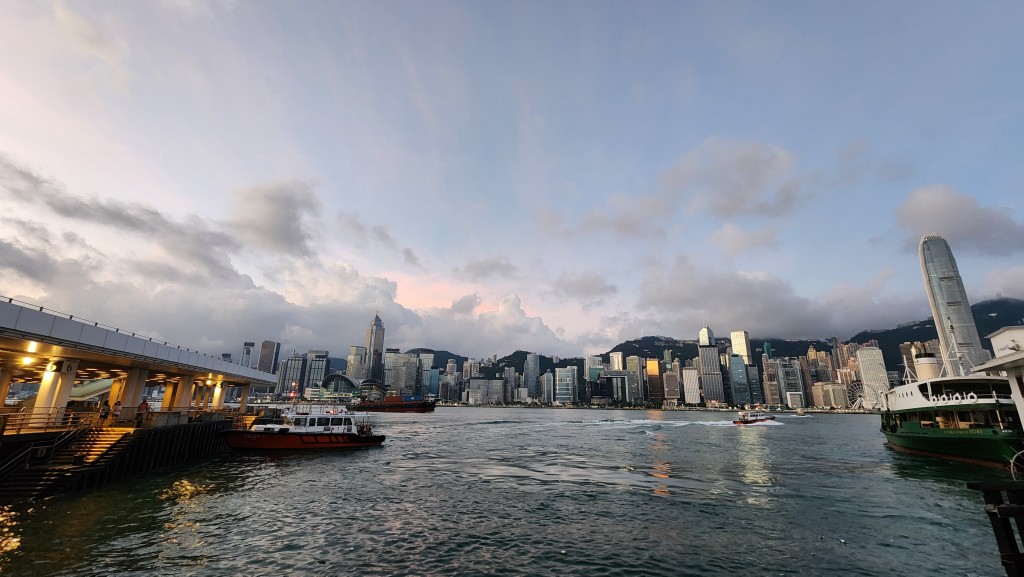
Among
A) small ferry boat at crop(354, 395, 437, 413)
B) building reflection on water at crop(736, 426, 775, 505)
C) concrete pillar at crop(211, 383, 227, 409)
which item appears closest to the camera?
building reflection on water at crop(736, 426, 775, 505)

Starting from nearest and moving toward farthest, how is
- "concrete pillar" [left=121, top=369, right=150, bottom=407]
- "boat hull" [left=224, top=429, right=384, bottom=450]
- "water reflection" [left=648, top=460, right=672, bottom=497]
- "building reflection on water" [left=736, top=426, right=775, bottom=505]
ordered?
"water reflection" [left=648, top=460, right=672, bottom=497] < "building reflection on water" [left=736, top=426, right=775, bottom=505] < "concrete pillar" [left=121, top=369, right=150, bottom=407] < "boat hull" [left=224, top=429, right=384, bottom=450]

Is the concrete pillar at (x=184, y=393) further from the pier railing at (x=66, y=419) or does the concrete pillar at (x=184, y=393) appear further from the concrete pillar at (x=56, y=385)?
the concrete pillar at (x=56, y=385)

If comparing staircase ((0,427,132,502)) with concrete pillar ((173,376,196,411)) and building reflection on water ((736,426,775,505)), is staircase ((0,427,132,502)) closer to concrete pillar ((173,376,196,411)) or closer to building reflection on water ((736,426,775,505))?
concrete pillar ((173,376,196,411))

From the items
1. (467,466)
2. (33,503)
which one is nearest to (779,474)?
(467,466)

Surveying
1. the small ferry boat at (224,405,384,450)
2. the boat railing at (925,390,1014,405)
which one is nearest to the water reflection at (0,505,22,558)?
the small ferry boat at (224,405,384,450)

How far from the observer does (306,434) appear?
4516 cm

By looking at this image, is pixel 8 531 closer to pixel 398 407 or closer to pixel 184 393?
pixel 184 393

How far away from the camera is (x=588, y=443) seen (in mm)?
60219

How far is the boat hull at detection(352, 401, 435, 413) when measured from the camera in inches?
6900

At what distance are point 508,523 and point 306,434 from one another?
3360 centimetres

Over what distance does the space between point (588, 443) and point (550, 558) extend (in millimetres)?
46969

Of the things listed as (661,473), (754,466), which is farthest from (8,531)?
(754,466)

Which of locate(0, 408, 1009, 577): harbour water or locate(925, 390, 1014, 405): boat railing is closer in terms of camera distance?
locate(0, 408, 1009, 577): harbour water

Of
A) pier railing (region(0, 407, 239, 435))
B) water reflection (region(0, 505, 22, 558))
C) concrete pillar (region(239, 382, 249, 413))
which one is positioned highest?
concrete pillar (region(239, 382, 249, 413))
